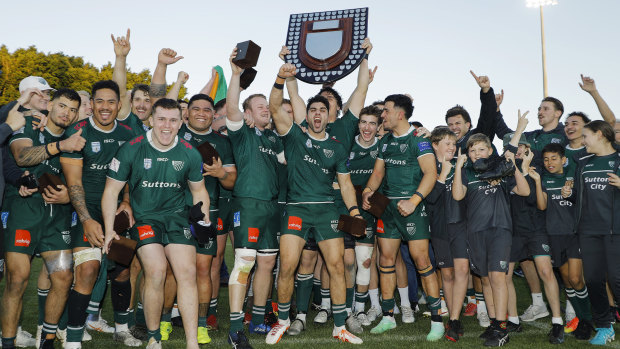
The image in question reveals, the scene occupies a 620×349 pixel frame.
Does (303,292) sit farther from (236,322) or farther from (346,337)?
(236,322)

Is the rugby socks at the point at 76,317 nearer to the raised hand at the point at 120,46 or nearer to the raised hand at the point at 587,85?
the raised hand at the point at 120,46

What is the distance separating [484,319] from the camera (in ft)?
21.9

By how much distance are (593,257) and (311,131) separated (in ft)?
11.8

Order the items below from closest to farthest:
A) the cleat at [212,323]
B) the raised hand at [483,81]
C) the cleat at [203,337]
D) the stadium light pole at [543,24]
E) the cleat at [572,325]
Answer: the cleat at [203,337], the cleat at [572,325], the cleat at [212,323], the raised hand at [483,81], the stadium light pole at [543,24]

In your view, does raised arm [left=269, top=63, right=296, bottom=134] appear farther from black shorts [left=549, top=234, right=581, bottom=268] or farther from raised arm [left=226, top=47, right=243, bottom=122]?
black shorts [left=549, top=234, right=581, bottom=268]

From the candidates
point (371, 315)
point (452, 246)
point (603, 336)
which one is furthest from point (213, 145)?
point (603, 336)

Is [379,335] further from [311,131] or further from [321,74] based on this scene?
[321,74]

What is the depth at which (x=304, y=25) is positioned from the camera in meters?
8.13

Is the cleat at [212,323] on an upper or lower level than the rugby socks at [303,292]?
lower

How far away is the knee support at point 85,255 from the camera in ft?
17.7

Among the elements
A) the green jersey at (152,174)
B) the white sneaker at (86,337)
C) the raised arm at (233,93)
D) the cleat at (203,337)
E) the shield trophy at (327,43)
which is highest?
the shield trophy at (327,43)

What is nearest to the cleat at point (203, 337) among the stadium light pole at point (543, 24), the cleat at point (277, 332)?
the cleat at point (277, 332)

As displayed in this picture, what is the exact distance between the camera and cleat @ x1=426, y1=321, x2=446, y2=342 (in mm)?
5926

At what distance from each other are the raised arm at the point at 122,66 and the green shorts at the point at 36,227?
153cm
